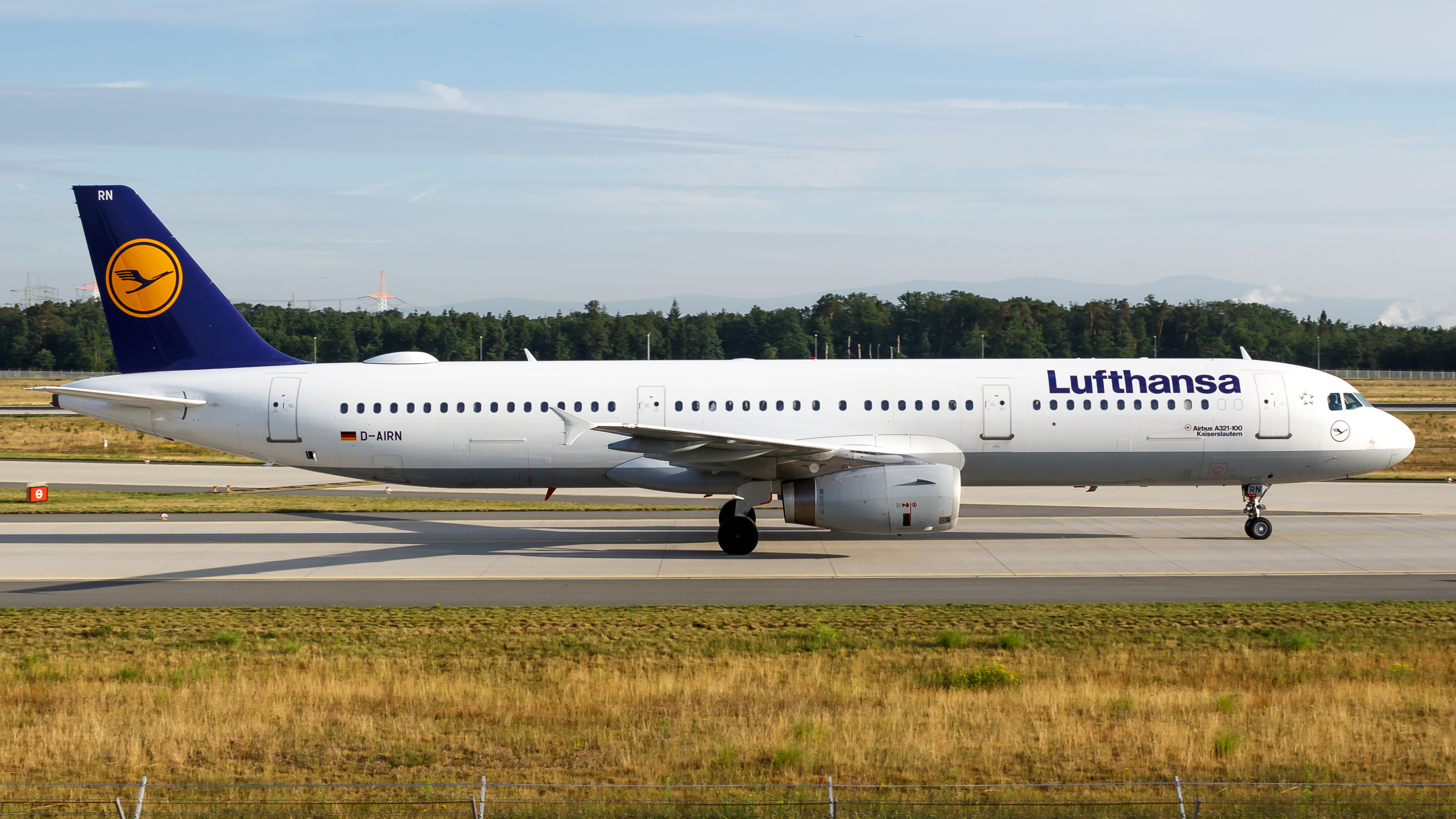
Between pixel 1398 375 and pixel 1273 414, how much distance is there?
5227 inches

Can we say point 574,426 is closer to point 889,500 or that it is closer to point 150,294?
point 889,500

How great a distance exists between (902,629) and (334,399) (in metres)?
15.4

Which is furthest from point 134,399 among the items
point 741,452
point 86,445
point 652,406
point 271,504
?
point 86,445

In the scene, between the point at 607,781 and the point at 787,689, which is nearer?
the point at 607,781

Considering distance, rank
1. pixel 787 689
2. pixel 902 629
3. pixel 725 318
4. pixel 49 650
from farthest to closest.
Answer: pixel 725 318, pixel 902 629, pixel 49 650, pixel 787 689

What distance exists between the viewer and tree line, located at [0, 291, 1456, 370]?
13550cm

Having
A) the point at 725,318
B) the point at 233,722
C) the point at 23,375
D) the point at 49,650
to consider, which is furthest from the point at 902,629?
the point at 23,375

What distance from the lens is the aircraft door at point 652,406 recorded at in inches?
1032

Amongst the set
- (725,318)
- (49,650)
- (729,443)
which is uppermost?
(725,318)

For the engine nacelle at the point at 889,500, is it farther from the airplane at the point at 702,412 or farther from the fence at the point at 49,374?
the fence at the point at 49,374

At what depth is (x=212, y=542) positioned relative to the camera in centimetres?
2731

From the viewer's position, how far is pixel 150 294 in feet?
89.5

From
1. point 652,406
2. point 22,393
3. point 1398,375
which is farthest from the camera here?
point 1398,375

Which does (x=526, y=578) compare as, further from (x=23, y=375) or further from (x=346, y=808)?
(x=23, y=375)
